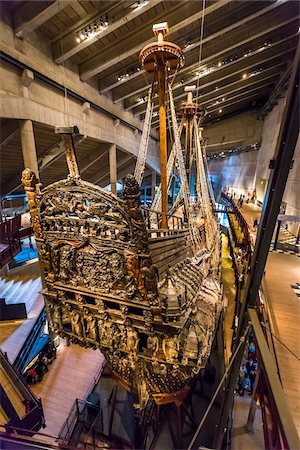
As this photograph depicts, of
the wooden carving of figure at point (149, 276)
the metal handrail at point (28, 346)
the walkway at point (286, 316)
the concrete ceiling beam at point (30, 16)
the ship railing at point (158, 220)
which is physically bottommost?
the metal handrail at point (28, 346)

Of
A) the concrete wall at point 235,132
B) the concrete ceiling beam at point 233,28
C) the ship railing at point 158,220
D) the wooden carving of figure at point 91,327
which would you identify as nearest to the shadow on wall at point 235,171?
the concrete wall at point 235,132

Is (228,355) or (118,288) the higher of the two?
(118,288)

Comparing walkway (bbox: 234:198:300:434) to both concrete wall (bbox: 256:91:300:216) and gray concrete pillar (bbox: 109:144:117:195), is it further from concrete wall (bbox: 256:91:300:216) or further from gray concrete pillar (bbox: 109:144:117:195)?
gray concrete pillar (bbox: 109:144:117:195)

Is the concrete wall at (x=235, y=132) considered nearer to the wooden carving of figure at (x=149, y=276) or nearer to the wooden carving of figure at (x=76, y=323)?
the wooden carving of figure at (x=149, y=276)

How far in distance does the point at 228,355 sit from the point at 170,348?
2.25 metres

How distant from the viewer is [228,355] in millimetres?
4117

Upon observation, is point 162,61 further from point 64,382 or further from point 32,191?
point 64,382

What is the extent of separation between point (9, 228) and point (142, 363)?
5.38m

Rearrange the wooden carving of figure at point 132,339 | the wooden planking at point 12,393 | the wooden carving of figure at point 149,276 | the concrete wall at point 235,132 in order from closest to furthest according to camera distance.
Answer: the wooden carving of figure at point 149,276 < the wooden carving of figure at point 132,339 < the wooden planking at point 12,393 < the concrete wall at point 235,132

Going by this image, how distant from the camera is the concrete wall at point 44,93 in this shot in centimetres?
500

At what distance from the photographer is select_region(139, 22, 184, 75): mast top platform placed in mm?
3297

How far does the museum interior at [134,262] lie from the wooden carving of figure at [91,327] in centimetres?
1

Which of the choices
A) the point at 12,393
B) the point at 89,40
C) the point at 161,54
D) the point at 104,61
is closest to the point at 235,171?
the point at 104,61

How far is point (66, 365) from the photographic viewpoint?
275 inches
